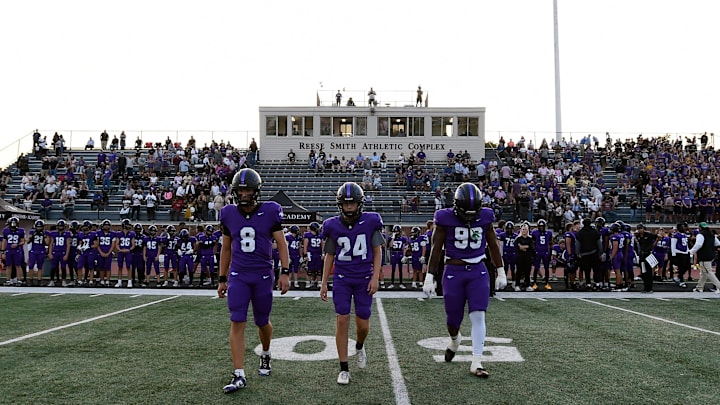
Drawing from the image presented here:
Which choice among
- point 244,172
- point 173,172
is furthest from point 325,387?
point 173,172

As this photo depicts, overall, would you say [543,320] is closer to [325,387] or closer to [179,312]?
[325,387]

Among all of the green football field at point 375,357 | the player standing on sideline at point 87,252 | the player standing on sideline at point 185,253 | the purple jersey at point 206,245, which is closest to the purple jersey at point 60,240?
the player standing on sideline at point 87,252

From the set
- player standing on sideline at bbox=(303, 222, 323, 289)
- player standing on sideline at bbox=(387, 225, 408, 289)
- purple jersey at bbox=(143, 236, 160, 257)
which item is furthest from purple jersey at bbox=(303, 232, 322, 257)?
purple jersey at bbox=(143, 236, 160, 257)

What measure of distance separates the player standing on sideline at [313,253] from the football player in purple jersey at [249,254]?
31.4ft

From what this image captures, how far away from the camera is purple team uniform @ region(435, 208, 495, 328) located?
531 cm

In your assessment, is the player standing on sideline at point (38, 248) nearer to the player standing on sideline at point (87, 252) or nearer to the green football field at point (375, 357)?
the player standing on sideline at point (87, 252)

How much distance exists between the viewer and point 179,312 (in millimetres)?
9539

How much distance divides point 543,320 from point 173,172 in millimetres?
24712

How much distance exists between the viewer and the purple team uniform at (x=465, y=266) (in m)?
5.31

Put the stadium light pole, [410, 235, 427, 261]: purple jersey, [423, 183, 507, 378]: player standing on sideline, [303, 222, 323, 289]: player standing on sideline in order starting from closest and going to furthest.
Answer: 1. [423, 183, 507, 378]: player standing on sideline
2. [303, 222, 323, 289]: player standing on sideline
3. [410, 235, 427, 261]: purple jersey
4. the stadium light pole

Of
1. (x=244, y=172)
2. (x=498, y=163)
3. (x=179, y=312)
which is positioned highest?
(x=498, y=163)

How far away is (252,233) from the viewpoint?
4965mm

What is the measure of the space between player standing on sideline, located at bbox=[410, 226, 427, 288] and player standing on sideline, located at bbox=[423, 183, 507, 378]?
9.33 metres

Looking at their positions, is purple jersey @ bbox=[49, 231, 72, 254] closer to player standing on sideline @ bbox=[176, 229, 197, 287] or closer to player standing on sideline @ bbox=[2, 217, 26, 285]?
player standing on sideline @ bbox=[2, 217, 26, 285]
